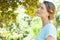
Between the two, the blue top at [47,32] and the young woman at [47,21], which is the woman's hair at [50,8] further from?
the blue top at [47,32]

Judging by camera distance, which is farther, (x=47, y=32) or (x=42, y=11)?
(x=42, y=11)

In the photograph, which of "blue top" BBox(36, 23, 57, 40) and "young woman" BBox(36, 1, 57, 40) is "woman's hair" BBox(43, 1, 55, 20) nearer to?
"young woman" BBox(36, 1, 57, 40)

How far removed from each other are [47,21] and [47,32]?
14 cm

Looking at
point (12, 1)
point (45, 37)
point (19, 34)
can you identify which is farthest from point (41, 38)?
point (12, 1)

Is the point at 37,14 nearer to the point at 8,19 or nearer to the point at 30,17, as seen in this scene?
the point at 30,17

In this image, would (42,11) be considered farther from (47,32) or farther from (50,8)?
(47,32)

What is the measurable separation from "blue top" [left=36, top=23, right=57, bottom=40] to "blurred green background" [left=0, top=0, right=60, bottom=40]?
9 cm

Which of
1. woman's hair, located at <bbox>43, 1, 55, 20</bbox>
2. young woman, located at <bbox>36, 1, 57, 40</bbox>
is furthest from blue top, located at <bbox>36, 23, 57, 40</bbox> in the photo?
woman's hair, located at <bbox>43, 1, 55, 20</bbox>

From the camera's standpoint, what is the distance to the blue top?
1657 mm

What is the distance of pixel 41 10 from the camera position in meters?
1.79

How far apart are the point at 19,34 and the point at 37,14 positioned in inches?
11.4

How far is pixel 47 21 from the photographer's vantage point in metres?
1.75

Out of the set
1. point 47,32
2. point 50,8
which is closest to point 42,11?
point 50,8

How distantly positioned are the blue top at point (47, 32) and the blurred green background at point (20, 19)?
9 centimetres
